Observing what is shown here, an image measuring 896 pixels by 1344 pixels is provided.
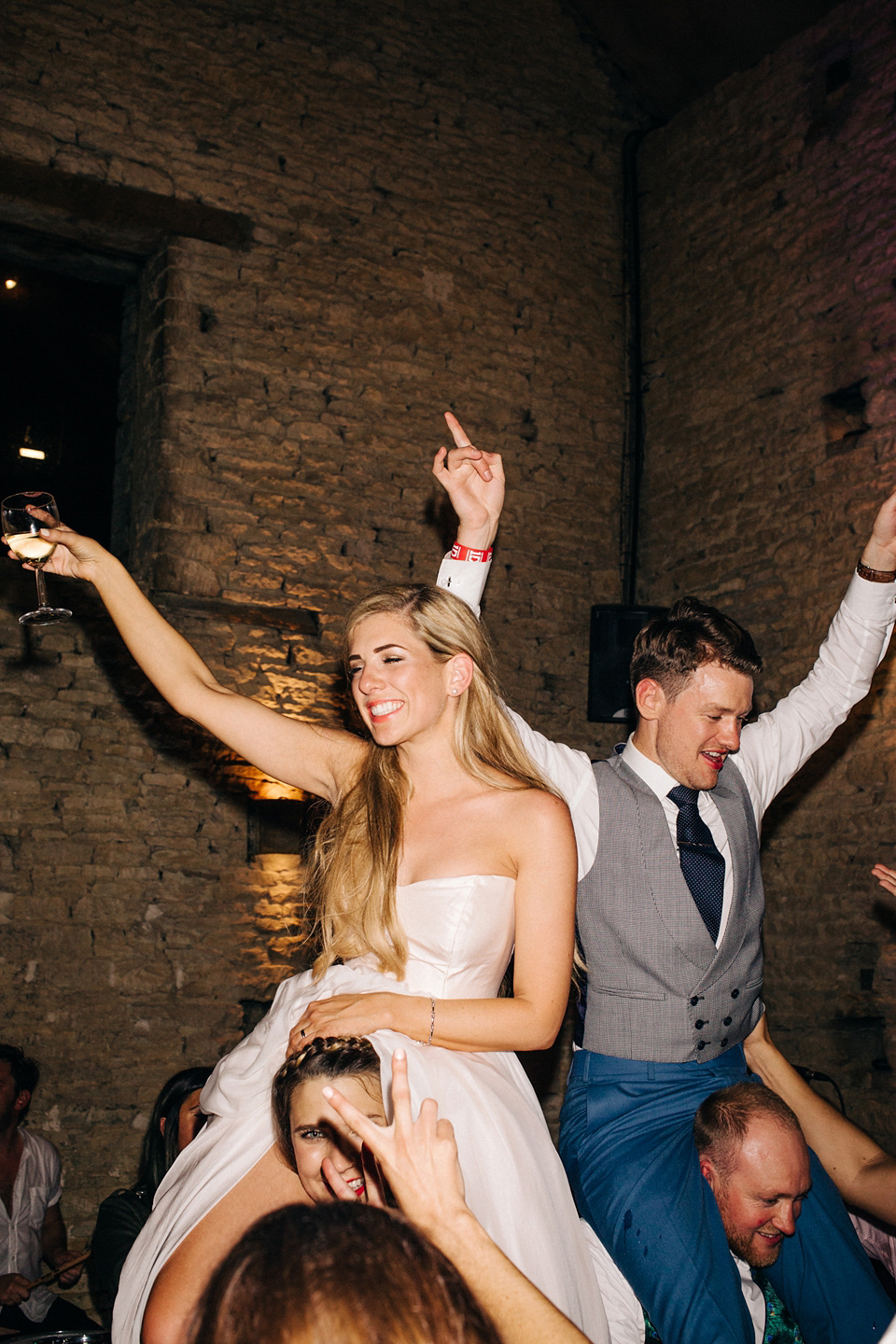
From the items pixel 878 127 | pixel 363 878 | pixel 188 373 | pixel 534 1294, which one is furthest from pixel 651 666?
pixel 878 127

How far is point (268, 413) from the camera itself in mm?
5648

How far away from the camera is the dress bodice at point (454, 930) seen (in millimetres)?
2023

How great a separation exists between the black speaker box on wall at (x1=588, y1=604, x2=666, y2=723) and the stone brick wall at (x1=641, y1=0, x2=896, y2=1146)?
0.37 meters

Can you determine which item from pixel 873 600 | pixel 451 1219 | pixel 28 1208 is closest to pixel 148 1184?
pixel 28 1208

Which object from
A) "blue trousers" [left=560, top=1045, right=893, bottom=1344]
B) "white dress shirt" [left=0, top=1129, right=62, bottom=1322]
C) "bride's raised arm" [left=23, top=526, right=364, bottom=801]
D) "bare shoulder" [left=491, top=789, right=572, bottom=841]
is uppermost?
"bride's raised arm" [left=23, top=526, right=364, bottom=801]

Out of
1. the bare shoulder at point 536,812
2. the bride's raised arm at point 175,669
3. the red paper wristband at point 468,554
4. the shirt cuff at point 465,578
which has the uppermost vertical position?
the red paper wristband at point 468,554

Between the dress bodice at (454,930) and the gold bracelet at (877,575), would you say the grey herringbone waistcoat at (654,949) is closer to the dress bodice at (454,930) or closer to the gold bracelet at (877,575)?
Result: the dress bodice at (454,930)

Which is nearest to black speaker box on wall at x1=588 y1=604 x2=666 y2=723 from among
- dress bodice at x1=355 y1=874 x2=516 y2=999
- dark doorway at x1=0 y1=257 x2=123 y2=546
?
dark doorway at x1=0 y1=257 x2=123 y2=546

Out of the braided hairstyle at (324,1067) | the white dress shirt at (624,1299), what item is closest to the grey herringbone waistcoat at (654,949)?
the white dress shirt at (624,1299)

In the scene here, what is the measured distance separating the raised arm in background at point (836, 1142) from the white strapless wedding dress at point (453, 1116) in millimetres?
742

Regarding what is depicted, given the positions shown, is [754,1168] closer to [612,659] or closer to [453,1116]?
[453,1116]

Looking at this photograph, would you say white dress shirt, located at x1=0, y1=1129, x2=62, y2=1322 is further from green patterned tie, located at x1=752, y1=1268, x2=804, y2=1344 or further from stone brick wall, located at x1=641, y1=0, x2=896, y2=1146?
stone brick wall, located at x1=641, y1=0, x2=896, y2=1146

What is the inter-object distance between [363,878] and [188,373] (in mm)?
4103

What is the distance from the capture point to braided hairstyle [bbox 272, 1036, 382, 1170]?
1.75 meters
